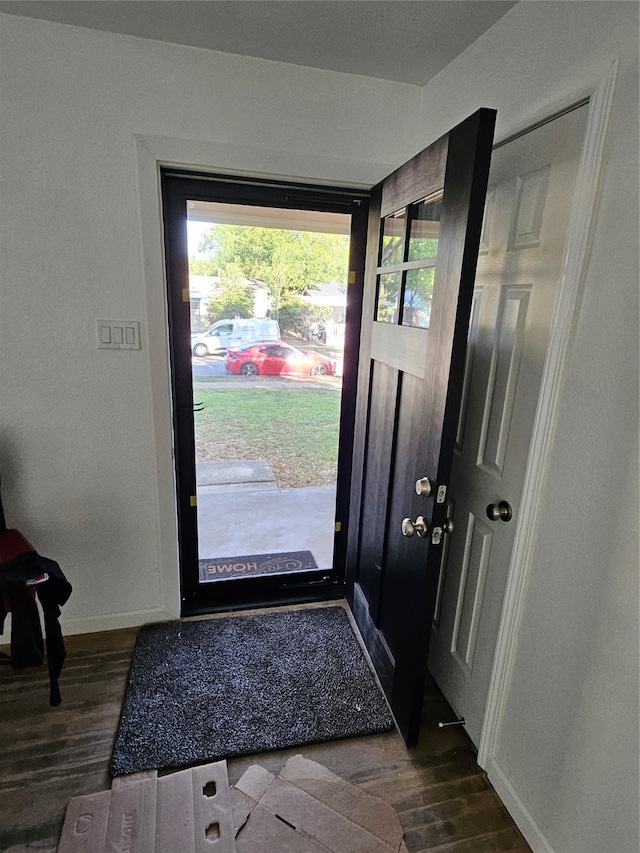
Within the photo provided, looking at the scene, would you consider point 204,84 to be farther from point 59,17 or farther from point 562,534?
point 562,534

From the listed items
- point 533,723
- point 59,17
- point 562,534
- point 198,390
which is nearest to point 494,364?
point 562,534

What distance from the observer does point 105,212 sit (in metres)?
1.66

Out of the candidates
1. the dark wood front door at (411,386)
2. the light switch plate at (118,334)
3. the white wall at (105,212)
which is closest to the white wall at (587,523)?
the dark wood front door at (411,386)

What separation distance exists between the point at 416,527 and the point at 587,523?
474 mm

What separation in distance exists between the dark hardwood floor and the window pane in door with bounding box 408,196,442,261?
1643 mm

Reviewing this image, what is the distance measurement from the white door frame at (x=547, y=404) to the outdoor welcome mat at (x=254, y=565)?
1.21m

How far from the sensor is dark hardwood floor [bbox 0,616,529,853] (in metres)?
1.32

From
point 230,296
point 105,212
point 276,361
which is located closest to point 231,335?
point 230,296

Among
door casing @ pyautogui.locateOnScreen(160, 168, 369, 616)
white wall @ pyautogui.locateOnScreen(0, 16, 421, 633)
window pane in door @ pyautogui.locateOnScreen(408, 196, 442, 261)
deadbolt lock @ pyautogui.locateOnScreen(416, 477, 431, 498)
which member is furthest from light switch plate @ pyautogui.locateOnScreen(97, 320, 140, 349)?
deadbolt lock @ pyautogui.locateOnScreen(416, 477, 431, 498)

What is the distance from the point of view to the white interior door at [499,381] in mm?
1200

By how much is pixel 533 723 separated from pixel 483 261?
1.36 metres

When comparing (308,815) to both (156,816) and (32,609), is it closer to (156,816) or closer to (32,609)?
(156,816)

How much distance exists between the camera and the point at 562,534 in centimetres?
117

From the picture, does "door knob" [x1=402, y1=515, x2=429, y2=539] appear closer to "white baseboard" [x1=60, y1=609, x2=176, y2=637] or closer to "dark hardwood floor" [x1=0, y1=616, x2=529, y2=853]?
"dark hardwood floor" [x1=0, y1=616, x2=529, y2=853]
